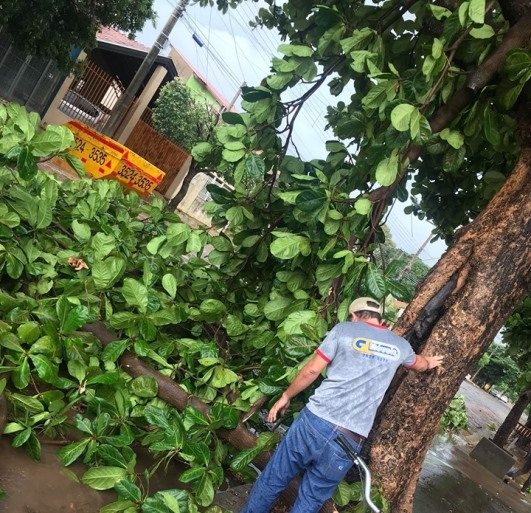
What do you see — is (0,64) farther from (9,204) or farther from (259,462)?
(259,462)

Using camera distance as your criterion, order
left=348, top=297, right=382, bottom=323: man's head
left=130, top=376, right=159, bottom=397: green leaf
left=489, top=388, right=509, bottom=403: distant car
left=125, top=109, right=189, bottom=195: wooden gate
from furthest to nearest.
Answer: left=489, top=388, right=509, bottom=403: distant car
left=125, top=109, right=189, bottom=195: wooden gate
left=130, top=376, right=159, bottom=397: green leaf
left=348, top=297, right=382, bottom=323: man's head

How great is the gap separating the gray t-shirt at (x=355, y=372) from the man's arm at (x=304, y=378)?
39 millimetres

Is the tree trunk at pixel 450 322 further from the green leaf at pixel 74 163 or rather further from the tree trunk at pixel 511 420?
the tree trunk at pixel 511 420

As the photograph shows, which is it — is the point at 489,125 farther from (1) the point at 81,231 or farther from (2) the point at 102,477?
(1) the point at 81,231

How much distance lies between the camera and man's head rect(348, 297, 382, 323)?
9.37ft

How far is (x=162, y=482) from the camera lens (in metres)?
3.17

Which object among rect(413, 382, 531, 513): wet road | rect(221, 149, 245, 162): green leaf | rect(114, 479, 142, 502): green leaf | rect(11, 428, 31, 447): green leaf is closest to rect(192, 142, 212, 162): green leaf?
rect(221, 149, 245, 162): green leaf

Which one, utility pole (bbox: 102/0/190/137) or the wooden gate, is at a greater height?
utility pole (bbox: 102/0/190/137)

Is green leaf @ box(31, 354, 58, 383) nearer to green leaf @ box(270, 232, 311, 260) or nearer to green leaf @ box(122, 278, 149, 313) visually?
green leaf @ box(122, 278, 149, 313)

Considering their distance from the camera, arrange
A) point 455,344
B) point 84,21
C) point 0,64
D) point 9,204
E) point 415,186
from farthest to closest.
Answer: point 0,64, point 84,21, point 415,186, point 9,204, point 455,344

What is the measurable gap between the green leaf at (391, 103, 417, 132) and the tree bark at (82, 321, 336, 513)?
190cm

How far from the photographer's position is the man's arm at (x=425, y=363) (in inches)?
114

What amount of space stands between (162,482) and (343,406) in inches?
48.7

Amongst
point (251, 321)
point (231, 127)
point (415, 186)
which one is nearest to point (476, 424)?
point (415, 186)
